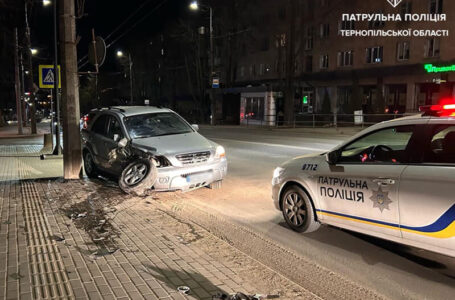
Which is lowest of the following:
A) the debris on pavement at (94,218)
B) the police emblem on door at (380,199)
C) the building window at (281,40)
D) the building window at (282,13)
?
the debris on pavement at (94,218)

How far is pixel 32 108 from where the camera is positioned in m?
29.0

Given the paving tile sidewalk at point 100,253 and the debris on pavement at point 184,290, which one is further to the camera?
the paving tile sidewalk at point 100,253

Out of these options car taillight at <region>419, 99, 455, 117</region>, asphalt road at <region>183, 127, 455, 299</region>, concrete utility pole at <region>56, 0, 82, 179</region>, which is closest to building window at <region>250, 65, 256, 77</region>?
concrete utility pole at <region>56, 0, 82, 179</region>

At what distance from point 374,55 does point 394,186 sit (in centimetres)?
3600

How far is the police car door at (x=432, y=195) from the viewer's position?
409 cm

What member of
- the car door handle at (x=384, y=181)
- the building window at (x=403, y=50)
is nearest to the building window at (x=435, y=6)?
the building window at (x=403, y=50)

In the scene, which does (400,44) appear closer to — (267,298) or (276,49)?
→ (276,49)

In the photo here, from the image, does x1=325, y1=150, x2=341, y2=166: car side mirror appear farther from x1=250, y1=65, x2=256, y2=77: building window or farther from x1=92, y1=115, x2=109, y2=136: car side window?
x1=250, y1=65, x2=256, y2=77: building window

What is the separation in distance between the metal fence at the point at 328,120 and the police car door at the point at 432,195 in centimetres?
2419

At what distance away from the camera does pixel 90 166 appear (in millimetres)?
10266

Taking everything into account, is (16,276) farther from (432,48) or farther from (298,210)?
(432,48)

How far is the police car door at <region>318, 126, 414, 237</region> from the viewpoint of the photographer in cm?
464

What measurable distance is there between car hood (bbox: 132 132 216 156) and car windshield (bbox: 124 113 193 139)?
1.16ft

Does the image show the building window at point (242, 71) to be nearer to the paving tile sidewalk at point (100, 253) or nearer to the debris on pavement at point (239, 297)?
the paving tile sidewalk at point (100, 253)
